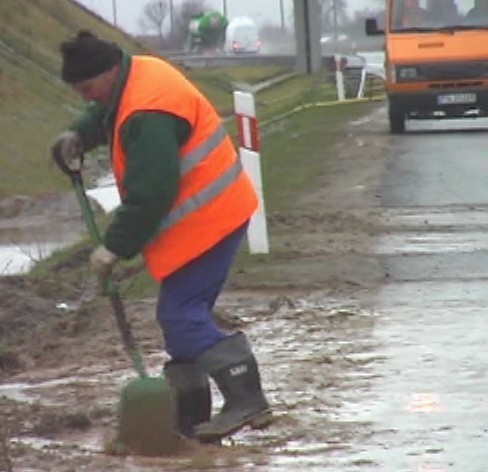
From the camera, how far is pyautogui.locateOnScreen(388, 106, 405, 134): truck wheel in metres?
27.3

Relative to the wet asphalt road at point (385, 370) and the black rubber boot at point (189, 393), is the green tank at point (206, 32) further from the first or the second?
the black rubber boot at point (189, 393)

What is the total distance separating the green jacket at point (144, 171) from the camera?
7.34 m

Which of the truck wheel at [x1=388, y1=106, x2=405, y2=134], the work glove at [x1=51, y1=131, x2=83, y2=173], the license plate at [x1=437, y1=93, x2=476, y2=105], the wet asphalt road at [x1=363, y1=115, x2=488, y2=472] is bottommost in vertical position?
the truck wheel at [x1=388, y1=106, x2=405, y2=134]

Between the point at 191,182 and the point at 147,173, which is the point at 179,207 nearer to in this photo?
the point at 191,182

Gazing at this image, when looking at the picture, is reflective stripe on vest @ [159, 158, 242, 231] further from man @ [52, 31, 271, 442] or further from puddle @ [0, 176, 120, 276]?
puddle @ [0, 176, 120, 276]

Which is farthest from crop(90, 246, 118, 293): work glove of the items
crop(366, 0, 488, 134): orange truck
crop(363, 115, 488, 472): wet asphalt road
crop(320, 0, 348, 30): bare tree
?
crop(320, 0, 348, 30): bare tree

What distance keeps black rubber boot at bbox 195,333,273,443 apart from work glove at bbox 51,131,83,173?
1.00 meters

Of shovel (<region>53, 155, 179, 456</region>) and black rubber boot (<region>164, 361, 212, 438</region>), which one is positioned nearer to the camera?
shovel (<region>53, 155, 179, 456</region>)

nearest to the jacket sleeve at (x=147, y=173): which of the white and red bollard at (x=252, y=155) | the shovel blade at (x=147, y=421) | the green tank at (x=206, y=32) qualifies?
the shovel blade at (x=147, y=421)

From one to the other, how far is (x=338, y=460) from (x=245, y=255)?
6.37 m

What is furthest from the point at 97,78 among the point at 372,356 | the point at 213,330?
the point at 372,356

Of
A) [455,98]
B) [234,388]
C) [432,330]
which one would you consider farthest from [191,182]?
[455,98]

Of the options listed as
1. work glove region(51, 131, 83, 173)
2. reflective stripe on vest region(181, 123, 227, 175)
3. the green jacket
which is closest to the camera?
the green jacket

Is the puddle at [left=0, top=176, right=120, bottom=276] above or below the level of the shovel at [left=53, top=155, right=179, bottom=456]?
below
